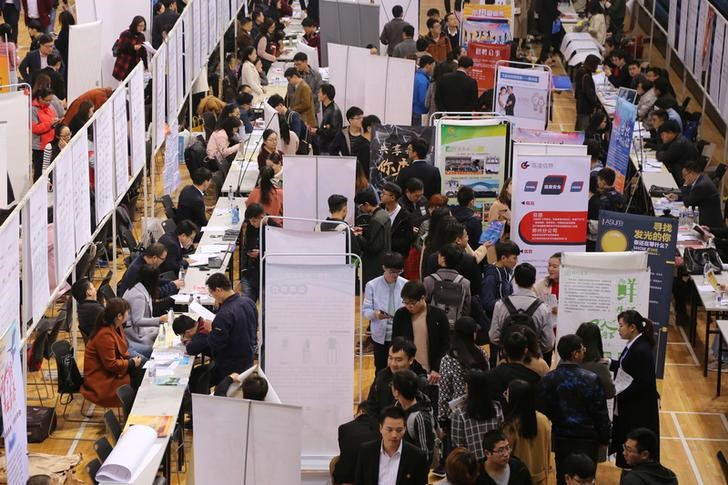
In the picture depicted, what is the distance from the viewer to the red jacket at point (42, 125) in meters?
14.9

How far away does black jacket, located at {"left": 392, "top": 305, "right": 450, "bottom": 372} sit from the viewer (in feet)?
31.1

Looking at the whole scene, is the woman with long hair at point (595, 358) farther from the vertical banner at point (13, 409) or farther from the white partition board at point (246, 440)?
the vertical banner at point (13, 409)

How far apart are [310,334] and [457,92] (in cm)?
773

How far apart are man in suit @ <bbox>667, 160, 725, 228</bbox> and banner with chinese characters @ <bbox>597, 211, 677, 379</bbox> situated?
2568mm

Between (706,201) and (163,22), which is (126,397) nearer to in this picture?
(706,201)

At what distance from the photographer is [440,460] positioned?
9.35m

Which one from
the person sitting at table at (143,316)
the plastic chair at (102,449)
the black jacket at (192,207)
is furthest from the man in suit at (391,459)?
the black jacket at (192,207)

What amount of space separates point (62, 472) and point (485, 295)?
3.44 metres

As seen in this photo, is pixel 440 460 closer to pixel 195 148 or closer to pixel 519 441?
pixel 519 441

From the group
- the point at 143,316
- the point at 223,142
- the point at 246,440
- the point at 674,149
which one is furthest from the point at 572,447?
the point at 223,142

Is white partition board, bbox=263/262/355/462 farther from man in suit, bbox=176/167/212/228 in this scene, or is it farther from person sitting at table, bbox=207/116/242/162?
person sitting at table, bbox=207/116/242/162

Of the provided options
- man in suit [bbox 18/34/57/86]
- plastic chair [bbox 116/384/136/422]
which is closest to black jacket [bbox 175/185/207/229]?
plastic chair [bbox 116/384/136/422]

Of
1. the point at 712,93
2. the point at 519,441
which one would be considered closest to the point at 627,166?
the point at 712,93

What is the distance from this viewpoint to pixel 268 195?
12.7m
